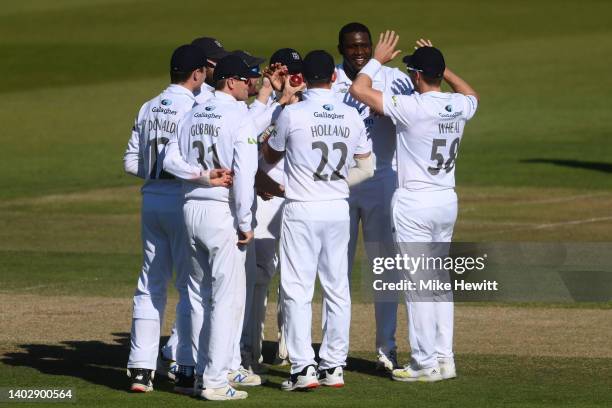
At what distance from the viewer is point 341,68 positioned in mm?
12273

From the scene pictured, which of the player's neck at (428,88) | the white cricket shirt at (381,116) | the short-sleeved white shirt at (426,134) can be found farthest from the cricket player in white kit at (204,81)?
the player's neck at (428,88)

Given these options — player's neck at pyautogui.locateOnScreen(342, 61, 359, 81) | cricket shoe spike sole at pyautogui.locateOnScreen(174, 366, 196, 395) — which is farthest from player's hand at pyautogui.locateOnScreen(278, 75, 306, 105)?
cricket shoe spike sole at pyautogui.locateOnScreen(174, 366, 196, 395)

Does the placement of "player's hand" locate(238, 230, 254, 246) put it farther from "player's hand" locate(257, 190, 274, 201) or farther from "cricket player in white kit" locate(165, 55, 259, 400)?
"player's hand" locate(257, 190, 274, 201)

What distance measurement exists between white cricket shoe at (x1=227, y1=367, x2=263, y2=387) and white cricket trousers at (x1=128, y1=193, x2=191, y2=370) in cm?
43

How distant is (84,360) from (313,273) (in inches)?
103

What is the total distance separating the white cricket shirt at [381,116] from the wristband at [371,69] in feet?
2.55

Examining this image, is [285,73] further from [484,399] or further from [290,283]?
[484,399]

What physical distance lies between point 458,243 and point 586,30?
40432 millimetres

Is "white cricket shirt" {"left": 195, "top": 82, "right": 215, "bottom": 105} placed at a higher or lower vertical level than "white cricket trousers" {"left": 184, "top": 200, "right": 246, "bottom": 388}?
higher

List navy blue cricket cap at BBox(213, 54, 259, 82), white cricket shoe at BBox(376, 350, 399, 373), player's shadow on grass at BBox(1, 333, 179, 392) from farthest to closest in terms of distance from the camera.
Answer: white cricket shoe at BBox(376, 350, 399, 373) → player's shadow on grass at BBox(1, 333, 179, 392) → navy blue cricket cap at BBox(213, 54, 259, 82)

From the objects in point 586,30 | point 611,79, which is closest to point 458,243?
point 611,79

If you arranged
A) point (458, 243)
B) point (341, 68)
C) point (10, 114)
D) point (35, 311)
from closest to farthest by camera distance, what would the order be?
point (341, 68)
point (35, 311)
point (458, 243)
point (10, 114)

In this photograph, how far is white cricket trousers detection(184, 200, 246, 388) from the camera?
1025 centimetres

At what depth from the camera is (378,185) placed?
12.0m
